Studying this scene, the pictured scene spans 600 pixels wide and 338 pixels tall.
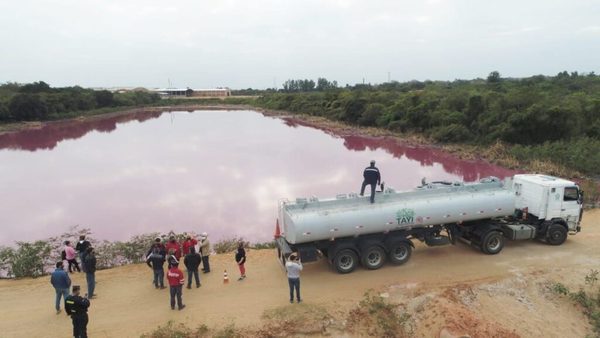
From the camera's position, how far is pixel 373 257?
13.2 meters

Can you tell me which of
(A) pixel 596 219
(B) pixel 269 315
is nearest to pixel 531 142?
(A) pixel 596 219

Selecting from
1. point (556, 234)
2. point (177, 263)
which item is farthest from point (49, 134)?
point (556, 234)

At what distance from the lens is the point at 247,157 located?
131 ft

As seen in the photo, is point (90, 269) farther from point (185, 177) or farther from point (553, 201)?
point (185, 177)

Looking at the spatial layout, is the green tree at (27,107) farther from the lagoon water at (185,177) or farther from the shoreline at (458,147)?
the lagoon water at (185,177)

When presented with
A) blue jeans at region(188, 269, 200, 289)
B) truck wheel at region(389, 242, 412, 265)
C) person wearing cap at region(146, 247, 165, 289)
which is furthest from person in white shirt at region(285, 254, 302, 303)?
person wearing cap at region(146, 247, 165, 289)

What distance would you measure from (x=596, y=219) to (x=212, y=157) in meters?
30.9

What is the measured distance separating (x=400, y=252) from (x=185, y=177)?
21368 mm

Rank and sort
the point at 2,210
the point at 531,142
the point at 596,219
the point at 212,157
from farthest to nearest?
the point at 212,157
the point at 531,142
the point at 2,210
the point at 596,219

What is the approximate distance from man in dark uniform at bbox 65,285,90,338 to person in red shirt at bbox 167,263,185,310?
2021 mm

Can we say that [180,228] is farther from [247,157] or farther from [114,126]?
[114,126]

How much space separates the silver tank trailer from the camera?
1235cm

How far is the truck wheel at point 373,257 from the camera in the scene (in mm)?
13008

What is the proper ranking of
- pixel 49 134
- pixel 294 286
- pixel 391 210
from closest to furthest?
pixel 294 286, pixel 391 210, pixel 49 134
